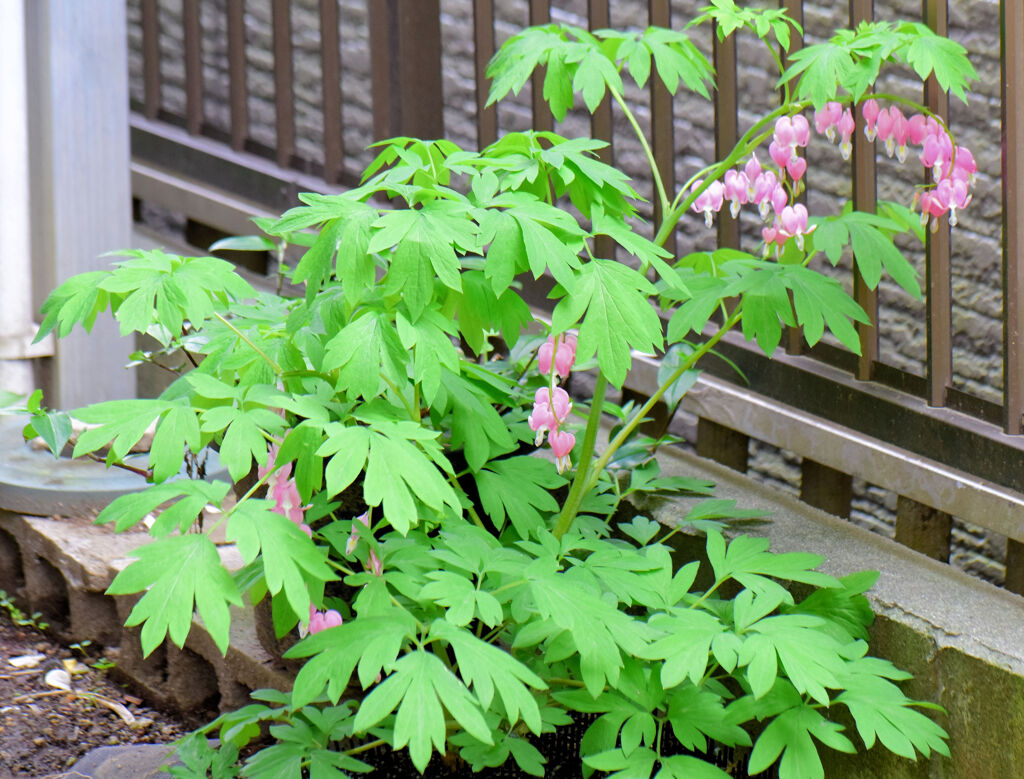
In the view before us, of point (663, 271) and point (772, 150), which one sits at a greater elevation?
point (772, 150)

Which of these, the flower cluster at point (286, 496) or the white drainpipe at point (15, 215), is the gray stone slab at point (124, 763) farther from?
the white drainpipe at point (15, 215)

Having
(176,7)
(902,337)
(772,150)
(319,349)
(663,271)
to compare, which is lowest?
(902,337)

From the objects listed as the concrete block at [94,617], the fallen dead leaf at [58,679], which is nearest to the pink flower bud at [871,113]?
the concrete block at [94,617]

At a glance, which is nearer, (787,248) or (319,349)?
(319,349)

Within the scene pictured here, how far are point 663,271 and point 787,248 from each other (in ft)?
1.64

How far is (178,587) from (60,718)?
1214mm

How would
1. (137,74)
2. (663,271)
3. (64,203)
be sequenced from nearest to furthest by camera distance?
(663,271), (64,203), (137,74)

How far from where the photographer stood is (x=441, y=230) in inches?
58.9

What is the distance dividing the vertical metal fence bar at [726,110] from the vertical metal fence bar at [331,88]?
119 cm

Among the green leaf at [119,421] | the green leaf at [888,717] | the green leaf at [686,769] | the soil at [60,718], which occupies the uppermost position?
the green leaf at [119,421]

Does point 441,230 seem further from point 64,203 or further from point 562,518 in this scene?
point 64,203

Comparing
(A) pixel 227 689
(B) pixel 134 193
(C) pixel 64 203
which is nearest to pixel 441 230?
(A) pixel 227 689

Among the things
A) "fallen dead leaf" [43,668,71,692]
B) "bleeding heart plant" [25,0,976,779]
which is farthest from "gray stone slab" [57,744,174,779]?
"fallen dead leaf" [43,668,71,692]

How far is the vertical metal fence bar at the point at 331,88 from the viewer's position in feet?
10.5
